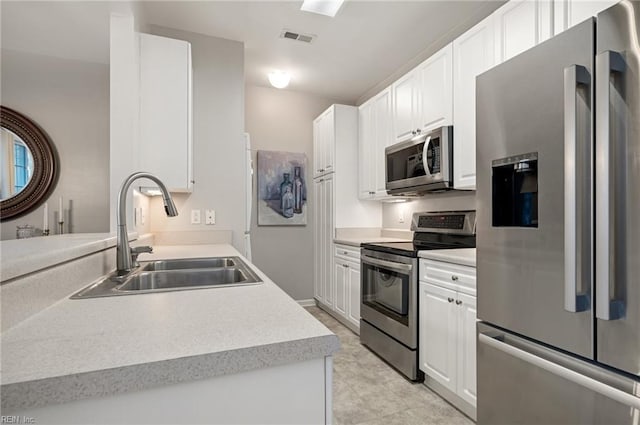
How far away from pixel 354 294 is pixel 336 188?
1.13m

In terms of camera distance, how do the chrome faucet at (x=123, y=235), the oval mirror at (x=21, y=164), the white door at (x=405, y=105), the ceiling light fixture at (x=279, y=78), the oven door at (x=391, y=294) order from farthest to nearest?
1. the ceiling light fixture at (x=279, y=78)
2. the white door at (x=405, y=105)
3. the oval mirror at (x=21, y=164)
4. the oven door at (x=391, y=294)
5. the chrome faucet at (x=123, y=235)

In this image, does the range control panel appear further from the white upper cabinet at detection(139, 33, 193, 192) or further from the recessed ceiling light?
the white upper cabinet at detection(139, 33, 193, 192)

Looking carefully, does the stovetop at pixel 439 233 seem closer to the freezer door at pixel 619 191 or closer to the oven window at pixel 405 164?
the oven window at pixel 405 164

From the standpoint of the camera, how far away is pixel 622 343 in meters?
0.99

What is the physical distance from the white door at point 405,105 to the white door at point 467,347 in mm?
1484

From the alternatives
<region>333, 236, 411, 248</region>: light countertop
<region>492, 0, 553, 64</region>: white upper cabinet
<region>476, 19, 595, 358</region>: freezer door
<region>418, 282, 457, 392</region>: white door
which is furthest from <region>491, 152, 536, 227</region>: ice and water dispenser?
<region>333, 236, 411, 248</region>: light countertop

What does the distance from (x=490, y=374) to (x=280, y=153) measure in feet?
10.6

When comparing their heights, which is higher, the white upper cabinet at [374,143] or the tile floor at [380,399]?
the white upper cabinet at [374,143]

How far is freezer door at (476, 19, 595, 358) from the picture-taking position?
107 cm

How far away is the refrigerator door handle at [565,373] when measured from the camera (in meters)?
0.98

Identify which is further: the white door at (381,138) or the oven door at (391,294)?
the white door at (381,138)

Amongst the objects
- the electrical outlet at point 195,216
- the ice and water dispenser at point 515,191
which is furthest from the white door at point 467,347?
the electrical outlet at point 195,216

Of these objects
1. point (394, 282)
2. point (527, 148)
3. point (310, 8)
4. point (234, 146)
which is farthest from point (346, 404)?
point (310, 8)

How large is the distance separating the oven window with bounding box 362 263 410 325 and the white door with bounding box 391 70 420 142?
3.87 ft
